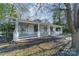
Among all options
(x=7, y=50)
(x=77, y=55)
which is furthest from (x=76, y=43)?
(x=7, y=50)

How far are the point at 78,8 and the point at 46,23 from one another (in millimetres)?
482

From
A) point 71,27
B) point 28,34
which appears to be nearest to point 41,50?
point 28,34

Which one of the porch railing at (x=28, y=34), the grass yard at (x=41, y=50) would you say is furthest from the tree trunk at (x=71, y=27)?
the porch railing at (x=28, y=34)

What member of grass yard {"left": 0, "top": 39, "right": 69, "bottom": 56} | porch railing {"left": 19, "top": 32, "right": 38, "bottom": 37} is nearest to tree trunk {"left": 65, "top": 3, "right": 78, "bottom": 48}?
grass yard {"left": 0, "top": 39, "right": 69, "bottom": 56}

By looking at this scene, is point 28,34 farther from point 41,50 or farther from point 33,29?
point 41,50

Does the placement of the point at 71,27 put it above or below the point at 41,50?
above

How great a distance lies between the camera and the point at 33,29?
2.43 metres

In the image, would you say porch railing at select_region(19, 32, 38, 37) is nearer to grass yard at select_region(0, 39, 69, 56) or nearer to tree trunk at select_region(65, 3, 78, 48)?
grass yard at select_region(0, 39, 69, 56)

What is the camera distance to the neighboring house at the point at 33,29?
2.43 m

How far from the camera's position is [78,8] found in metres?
2.46

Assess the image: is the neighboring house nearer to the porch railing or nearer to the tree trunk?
the porch railing

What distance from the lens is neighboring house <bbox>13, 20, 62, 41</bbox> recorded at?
243 cm

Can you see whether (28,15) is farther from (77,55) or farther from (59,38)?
(77,55)

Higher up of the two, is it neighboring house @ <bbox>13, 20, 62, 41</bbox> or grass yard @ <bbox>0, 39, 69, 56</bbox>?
neighboring house @ <bbox>13, 20, 62, 41</bbox>
